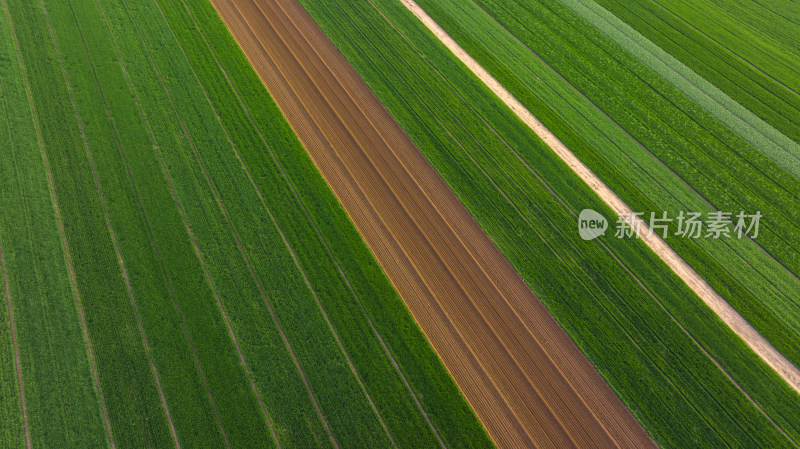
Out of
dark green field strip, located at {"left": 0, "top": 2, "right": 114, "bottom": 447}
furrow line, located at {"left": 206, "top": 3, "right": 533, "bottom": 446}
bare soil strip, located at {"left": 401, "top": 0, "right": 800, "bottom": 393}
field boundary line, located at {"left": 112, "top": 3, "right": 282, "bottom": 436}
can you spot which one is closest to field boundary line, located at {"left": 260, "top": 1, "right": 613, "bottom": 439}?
furrow line, located at {"left": 206, "top": 3, "right": 533, "bottom": 446}

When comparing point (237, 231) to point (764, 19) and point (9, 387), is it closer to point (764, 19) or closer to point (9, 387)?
point (9, 387)

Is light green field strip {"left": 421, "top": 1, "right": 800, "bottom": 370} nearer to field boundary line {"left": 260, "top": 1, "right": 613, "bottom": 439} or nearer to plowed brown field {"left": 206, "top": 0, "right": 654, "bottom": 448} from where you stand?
plowed brown field {"left": 206, "top": 0, "right": 654, "bottom": 448}

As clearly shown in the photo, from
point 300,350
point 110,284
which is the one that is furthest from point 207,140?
point 300,350

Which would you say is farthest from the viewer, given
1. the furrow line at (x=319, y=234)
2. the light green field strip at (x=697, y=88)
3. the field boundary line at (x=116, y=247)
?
the light green field strip at (x=697, y=88)

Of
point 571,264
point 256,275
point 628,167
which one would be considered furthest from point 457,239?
point 628,167

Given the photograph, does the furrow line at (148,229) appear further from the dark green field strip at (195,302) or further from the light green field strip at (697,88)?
the light green field strip at (697,88)

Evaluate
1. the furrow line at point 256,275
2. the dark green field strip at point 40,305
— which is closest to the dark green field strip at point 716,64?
the furrow line at point 256,275

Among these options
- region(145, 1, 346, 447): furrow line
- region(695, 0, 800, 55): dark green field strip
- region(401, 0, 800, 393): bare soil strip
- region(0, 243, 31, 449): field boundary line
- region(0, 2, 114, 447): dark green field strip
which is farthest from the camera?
region(695, 0, 800, 55): dark green field strip
